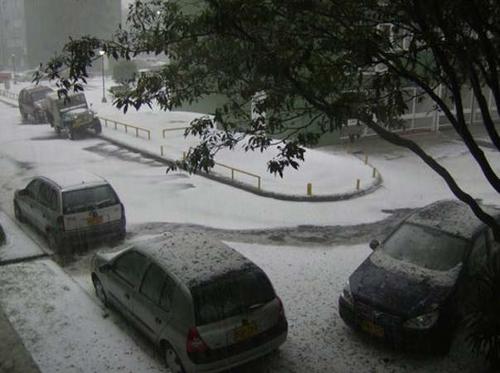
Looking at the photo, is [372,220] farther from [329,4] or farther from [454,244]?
[329,4]

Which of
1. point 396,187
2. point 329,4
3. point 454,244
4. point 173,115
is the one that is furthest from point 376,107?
point 173,115

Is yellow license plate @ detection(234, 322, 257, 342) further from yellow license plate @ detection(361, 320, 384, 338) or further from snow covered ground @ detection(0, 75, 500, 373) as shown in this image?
yellow license plate @ detection(361, 320, 384, 338)

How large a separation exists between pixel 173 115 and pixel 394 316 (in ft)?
82.4

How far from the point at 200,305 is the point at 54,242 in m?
5.79

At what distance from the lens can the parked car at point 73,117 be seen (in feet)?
80.0

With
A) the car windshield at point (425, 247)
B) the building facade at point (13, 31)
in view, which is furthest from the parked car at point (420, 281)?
the building facade at point (13, 31)

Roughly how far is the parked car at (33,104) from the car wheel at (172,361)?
81.5 feet

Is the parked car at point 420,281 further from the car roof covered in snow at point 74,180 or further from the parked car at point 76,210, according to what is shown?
the car roof covered in snow at point 74,180

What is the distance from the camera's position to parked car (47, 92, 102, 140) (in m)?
24.4

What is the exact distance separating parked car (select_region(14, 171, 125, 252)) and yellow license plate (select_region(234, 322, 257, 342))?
5.43 meters

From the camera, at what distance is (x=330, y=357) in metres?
7.29

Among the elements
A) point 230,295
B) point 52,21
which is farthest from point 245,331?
point 52,21

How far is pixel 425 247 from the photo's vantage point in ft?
27.4

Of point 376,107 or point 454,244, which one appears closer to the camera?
point 376,107
